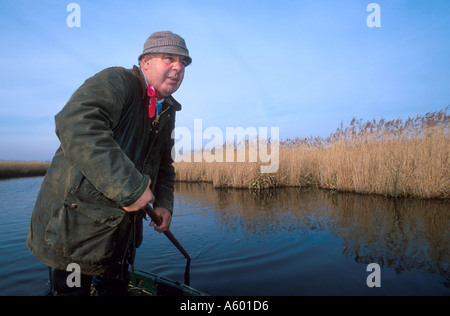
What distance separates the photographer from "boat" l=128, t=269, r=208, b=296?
8.26ft

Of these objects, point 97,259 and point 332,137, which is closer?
point 97,259

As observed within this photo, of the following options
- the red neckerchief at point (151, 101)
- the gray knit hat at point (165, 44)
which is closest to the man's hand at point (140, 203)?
the red neckerchief at point (151, 101)

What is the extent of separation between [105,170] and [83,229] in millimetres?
421

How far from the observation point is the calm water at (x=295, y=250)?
3.24 m

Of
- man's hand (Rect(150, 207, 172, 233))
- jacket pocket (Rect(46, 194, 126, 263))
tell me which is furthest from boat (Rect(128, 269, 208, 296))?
jacket pocket (Rect(46, 194, 126, 263))

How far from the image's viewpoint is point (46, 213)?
160 cm

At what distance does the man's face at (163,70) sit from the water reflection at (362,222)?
3462mm

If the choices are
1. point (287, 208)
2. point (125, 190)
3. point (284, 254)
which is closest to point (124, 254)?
point (125, 190)

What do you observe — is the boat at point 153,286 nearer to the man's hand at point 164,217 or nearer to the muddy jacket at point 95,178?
the man's hand at point 164,217

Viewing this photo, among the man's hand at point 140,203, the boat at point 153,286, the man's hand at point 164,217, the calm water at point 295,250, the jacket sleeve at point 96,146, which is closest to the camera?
the jacket sleeve at point 96,146

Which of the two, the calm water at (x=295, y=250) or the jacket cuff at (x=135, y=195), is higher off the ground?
the jacket cuff at (x=135, y=195)

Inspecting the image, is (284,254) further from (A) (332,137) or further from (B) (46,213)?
(A) (332,137)

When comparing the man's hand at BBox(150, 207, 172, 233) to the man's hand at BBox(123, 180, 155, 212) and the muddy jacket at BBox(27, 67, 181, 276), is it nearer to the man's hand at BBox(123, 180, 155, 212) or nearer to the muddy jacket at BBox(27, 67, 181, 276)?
the muddy jacket at BBox(27, 67, 181, 276)
